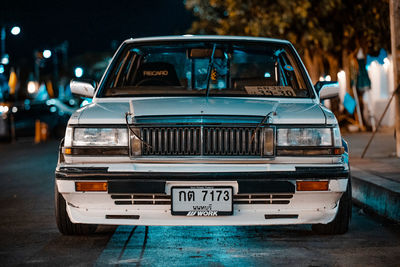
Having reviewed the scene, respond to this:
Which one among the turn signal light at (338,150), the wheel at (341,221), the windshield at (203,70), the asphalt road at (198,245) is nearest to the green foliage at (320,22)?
the windshield at (203,70)

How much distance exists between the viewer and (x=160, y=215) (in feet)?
16.4

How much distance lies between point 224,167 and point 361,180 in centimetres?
346

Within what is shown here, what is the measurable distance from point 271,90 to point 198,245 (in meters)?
1.52

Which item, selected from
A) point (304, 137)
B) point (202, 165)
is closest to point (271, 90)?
point (304, 137)

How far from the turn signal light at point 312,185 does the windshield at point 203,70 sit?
1.19m

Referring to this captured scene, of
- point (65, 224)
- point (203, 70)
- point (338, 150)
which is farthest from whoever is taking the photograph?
point (203, 70)

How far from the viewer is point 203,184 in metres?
4.94

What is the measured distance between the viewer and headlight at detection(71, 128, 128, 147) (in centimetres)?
511

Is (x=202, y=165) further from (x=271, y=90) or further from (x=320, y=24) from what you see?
(x=320, y=24)

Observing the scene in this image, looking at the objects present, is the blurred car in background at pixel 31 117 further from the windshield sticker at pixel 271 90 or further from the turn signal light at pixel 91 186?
the turn signal light at pixel 91 186

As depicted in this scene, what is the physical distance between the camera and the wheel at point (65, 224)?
5.49m

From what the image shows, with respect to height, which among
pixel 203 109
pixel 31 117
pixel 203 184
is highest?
pixel 203 109

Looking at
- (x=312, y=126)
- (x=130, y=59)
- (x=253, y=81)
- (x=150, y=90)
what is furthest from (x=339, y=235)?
(x=130, y=59)

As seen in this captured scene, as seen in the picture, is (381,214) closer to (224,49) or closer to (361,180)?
(361,180)
